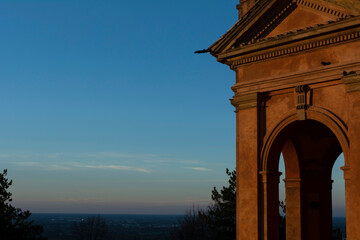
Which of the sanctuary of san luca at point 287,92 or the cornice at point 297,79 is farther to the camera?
the cornice at point 297,79

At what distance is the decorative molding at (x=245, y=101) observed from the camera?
15.3 meters

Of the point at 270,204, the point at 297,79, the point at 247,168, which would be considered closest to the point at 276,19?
the point at 297,79

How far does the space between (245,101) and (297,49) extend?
6.99 feet

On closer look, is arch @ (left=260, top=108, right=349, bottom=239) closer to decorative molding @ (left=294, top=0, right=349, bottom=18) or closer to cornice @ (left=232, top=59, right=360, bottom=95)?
cornice @ (left=232, top=59, right=360, bottom=95)

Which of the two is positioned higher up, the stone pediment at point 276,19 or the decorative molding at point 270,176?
the stone pediment at point 276,19

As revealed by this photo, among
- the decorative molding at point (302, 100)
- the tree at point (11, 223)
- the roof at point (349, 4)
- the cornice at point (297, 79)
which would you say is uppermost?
the roof at point (349, 4)

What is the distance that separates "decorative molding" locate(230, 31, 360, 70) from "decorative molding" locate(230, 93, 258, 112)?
39.2 inches

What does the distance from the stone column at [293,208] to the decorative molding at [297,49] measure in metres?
4.38

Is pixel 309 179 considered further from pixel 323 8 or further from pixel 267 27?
pixel 323 8

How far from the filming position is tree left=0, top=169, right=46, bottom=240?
31375 mm

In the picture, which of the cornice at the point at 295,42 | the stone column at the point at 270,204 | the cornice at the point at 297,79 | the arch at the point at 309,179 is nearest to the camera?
the cornice at the point at 295,42

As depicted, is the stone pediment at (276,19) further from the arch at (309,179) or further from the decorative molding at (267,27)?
the arch at (309,179)

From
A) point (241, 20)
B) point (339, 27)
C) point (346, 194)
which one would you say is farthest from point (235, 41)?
point (346, 194)

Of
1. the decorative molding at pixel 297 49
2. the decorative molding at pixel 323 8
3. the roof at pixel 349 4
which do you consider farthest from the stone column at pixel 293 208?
the roof at pixel 349 4
